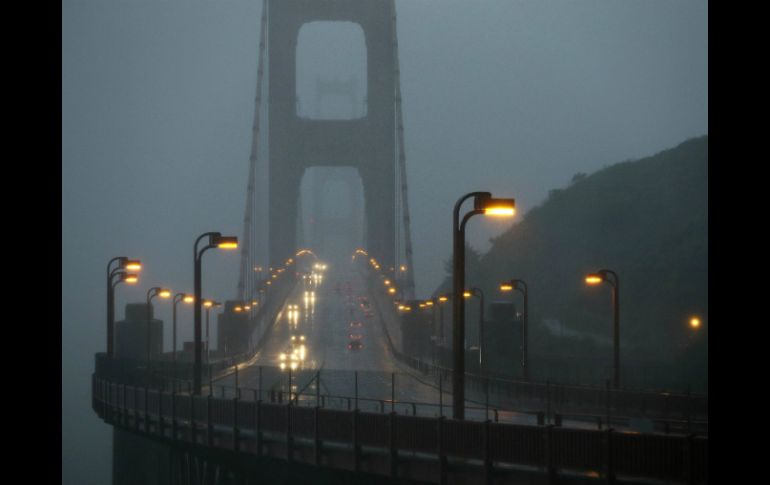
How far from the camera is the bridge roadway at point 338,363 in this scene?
83.7 feet

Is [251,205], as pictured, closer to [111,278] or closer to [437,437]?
[111,278]

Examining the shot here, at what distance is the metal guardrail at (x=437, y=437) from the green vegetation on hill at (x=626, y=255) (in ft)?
91.7

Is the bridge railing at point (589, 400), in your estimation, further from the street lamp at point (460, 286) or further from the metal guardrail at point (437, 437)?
the street lamp at point (460, 286)

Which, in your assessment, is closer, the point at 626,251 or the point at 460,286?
the point at 460,286

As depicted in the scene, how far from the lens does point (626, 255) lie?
97.4m

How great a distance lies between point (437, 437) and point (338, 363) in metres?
54.5

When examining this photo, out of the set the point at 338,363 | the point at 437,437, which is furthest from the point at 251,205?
the point at 437,437

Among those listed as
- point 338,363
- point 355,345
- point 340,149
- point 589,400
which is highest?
point 340,149

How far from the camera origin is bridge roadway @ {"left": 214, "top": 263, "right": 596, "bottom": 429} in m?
25.5

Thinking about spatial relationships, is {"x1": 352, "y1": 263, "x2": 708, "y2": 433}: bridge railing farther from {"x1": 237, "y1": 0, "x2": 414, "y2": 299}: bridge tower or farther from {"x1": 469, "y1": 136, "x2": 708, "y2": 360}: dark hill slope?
{"x1": 237, "y1": 0, "x2": 414, "y2": 299}: bridge tower
